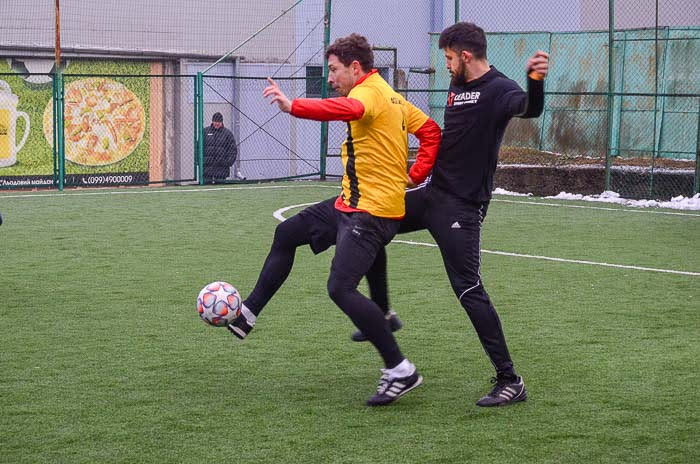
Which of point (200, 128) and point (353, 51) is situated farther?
point (200, 128)

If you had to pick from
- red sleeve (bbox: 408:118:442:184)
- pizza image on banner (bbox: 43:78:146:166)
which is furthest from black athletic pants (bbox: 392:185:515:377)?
pizza image on banner (bbox: 43:78:146:166)

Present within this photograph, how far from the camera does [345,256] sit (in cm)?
596

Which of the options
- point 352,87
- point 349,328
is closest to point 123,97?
point 349,328

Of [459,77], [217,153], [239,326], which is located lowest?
[239,326]

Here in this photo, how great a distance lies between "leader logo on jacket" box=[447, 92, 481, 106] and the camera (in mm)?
5914

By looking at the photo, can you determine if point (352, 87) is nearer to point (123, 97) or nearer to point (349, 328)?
point (349, 328)

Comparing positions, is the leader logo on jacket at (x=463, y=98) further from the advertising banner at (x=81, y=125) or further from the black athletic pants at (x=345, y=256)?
the advertising banner at (x=81, y=125)

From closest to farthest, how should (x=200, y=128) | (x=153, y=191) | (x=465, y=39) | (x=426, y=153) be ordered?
(x=465, y=39)
(x=426, y=153)
(x=153, y=191)
(x=200, y=128)

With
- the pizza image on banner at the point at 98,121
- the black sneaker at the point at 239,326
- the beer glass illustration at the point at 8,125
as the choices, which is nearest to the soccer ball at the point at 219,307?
the black sneaker at the point at 239,326

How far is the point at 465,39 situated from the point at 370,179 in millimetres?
861

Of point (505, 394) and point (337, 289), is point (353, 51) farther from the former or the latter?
point (505, 394)

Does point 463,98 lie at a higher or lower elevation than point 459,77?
lower

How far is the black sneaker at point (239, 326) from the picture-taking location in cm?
647

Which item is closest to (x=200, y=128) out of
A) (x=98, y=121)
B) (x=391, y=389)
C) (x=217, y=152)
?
(x=217, y=152)
